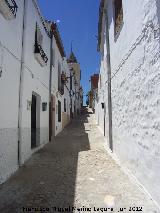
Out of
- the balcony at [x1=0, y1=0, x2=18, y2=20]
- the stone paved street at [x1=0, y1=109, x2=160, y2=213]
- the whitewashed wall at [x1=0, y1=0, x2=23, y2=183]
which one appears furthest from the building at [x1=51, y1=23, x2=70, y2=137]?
the balcony at [x1=0, y1=0, x2=18, y2=20]

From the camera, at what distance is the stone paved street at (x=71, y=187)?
4352 millimetres

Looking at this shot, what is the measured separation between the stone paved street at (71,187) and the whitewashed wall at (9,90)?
0.45 m

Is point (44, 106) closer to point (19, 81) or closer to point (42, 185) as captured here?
point (19, 81)

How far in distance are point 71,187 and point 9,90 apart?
8.36 feet

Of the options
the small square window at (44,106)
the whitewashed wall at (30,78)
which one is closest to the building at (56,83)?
the small square window at (44,106)

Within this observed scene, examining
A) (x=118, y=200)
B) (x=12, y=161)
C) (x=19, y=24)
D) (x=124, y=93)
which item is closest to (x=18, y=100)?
(x=12, y=161)

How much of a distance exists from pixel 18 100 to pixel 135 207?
4.00m

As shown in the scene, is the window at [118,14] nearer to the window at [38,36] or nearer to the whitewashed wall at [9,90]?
the whitewashed wall at [9,90]

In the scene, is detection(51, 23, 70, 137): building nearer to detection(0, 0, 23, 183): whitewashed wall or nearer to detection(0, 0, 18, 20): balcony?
detection(0, 0, 23, 183): whitewashed wall

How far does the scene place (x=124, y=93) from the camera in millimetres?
6656

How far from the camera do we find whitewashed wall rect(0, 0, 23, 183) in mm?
5523

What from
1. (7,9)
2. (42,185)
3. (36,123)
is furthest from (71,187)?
(36,123)

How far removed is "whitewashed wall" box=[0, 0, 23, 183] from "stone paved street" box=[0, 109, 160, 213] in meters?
0.45

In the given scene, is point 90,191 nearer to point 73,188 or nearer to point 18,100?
point 73,188
